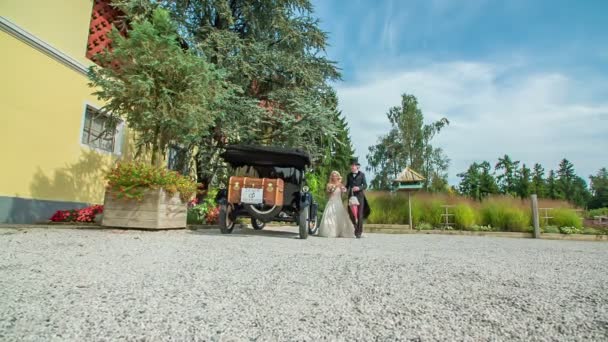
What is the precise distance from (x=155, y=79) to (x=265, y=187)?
3.23 metres

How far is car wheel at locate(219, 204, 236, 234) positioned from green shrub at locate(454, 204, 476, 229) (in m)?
8.15

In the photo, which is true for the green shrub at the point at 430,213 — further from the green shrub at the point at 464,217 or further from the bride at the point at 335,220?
the bride at the point at 335,220

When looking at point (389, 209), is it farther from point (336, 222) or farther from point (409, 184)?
point (336, 222)

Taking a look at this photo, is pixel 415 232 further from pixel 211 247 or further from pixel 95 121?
pixel 95 121

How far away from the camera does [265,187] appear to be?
261 inches

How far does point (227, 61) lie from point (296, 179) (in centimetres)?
530

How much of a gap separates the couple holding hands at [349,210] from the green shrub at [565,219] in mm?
8487

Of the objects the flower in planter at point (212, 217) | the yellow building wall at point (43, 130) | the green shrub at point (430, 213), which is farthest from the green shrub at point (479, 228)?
the yellow building wall at point (43, 130)

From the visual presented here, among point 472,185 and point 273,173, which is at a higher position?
point 472,185

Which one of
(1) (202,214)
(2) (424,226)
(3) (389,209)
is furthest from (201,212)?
(2) (424,226)

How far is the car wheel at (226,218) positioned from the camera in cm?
688

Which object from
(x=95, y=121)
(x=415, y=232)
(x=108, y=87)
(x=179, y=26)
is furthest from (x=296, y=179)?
(x=179, y=26)

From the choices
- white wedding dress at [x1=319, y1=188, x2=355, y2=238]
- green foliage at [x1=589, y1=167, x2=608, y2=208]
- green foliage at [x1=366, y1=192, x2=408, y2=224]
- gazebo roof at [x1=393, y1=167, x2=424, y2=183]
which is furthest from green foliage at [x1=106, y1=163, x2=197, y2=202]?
green foliage at [x1=589, y1=167, x2=608, y2=208]

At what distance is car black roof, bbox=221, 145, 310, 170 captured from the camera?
6879mm
